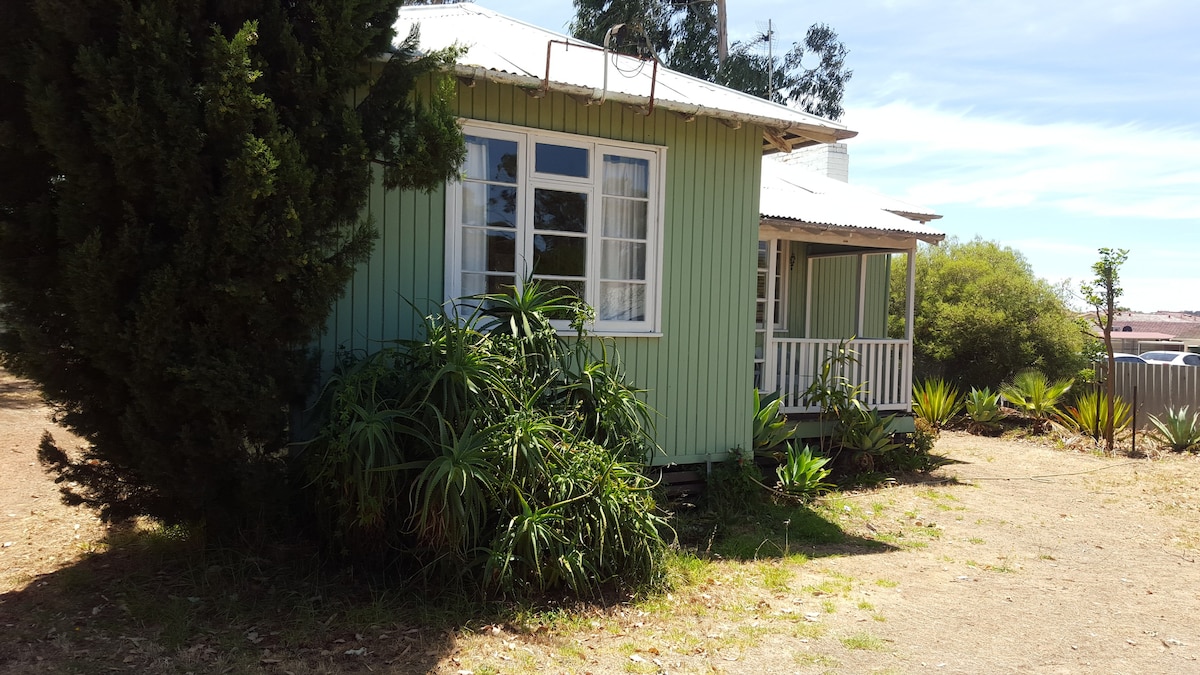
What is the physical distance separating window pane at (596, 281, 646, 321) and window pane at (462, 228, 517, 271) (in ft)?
2.86

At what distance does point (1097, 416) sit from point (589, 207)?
1009cm

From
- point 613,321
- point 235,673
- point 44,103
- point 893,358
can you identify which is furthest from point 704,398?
point 44,103

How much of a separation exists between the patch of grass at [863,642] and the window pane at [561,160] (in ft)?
13.1

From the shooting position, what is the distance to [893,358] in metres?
10.7

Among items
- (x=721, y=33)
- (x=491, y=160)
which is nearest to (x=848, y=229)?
(x=491, y=160)

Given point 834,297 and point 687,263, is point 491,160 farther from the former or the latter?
point 834,297

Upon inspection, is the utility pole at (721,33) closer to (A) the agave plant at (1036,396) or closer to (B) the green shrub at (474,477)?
(A) the agave plant at (1036,396)

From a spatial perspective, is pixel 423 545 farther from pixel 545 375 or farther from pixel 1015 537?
pixel 1015 537

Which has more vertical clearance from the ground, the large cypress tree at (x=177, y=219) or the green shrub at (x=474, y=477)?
the large cypress tree at (x=177, y=219)

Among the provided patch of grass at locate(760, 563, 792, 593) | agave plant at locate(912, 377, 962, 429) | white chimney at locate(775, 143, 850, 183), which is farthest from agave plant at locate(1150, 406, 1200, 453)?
patch of grass at locate(760, 563, 792, 593)

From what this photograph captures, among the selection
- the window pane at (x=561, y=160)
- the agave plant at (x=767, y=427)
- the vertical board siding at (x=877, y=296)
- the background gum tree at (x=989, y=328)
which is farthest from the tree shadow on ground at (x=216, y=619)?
the background gum tree at (x=989, y=328)

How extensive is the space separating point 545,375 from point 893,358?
627 centimetres

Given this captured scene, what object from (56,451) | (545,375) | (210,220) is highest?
(210,220)

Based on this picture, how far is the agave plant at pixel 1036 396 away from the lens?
1397cm
